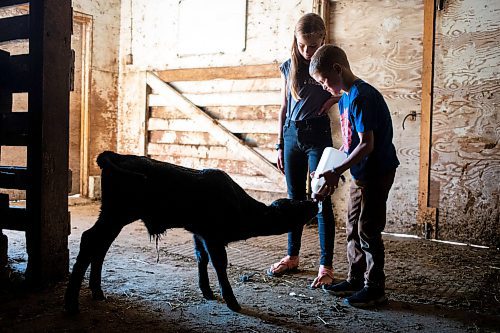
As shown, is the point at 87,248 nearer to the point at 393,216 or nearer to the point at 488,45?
the point at 393,216

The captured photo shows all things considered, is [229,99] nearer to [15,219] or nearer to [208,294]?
[15,219]

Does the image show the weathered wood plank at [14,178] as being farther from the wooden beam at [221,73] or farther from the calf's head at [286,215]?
the wooden beam at [221,73]

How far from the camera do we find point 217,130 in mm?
6398

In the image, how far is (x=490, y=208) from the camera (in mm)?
4707

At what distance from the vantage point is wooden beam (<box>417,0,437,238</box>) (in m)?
4.91

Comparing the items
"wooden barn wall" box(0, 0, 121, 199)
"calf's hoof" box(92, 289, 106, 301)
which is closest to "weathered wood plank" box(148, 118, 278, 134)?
"wooden barn wall" box(0, 0, 121, 199)

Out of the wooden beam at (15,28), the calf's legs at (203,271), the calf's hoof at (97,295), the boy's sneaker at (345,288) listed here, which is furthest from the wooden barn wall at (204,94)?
the calf's hoof at (97,295)

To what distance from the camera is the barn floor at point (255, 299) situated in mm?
2416

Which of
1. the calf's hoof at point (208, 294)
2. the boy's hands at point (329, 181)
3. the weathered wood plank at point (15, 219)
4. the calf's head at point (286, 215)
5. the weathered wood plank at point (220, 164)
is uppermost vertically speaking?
the boy's hands at point (329, 181)

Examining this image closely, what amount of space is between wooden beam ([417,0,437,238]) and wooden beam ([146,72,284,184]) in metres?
1.70

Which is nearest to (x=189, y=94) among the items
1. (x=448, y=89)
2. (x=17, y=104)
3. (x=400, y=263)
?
(x=17, y=104)

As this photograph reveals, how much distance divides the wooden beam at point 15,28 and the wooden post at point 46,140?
14 centimetres

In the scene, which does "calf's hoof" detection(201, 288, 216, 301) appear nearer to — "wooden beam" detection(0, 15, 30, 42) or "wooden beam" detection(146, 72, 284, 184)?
"wooden beam" detection(0, 15, 30, 42)

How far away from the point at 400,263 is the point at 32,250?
280 centimetres
